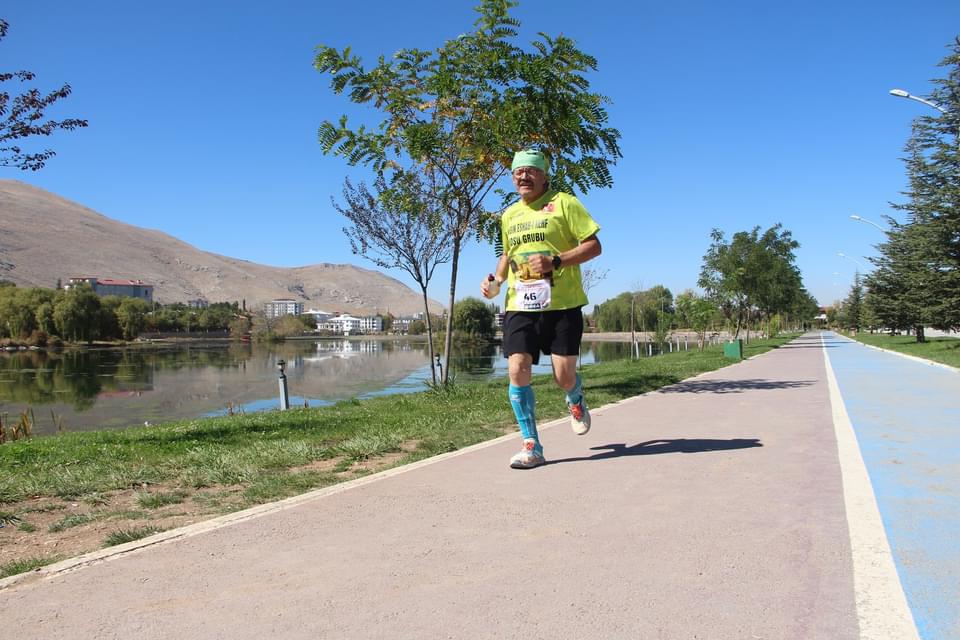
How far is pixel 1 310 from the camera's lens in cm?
9006

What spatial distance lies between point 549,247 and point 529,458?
148cm

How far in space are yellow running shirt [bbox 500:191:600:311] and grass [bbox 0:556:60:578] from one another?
3003 millimetres

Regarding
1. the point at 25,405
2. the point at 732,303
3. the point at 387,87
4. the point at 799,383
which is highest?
the point at 387,87

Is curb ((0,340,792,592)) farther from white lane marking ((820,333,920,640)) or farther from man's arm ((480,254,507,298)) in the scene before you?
white lane marking ((820,333,920,640))

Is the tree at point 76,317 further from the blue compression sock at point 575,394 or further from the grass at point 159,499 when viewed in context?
the blue compression sock at point 575,394

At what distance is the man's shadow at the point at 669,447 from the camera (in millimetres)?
4867

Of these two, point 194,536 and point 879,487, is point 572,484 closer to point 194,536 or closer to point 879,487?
point 879,487

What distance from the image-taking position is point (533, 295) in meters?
4.56

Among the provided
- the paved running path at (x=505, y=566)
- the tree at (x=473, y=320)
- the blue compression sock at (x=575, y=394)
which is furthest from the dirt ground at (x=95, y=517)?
the tree at (x=473, y=320)

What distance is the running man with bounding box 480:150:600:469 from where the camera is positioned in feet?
14.8

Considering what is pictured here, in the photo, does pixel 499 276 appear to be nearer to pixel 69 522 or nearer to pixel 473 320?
pixel 69 522

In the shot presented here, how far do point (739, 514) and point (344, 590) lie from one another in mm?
1973

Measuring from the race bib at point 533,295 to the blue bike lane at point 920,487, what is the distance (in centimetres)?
228

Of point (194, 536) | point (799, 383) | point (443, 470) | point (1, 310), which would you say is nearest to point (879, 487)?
point (443, 470)
